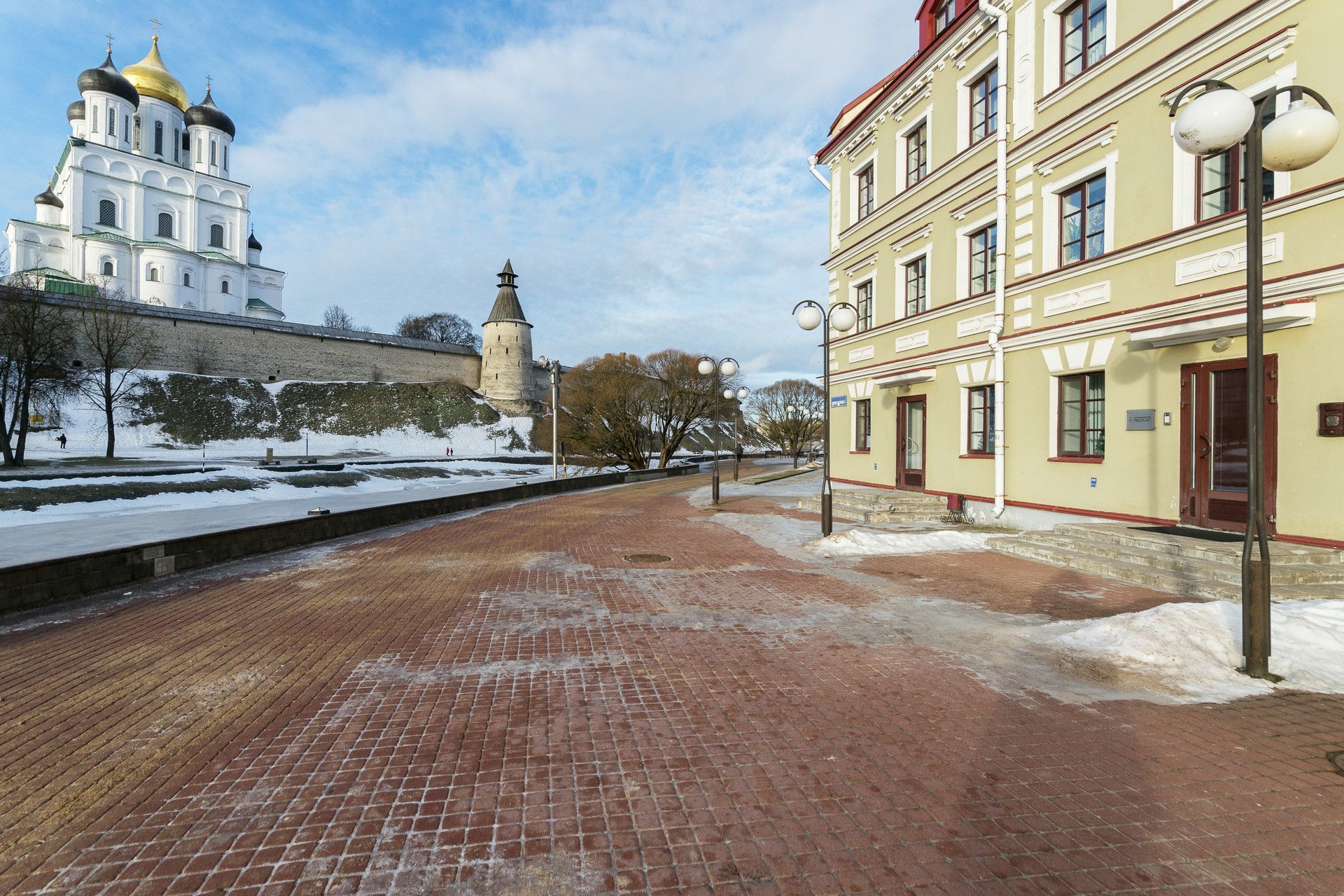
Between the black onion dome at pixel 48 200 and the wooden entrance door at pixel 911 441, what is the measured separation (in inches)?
3392

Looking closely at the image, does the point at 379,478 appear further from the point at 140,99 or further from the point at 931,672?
the point at 140,99

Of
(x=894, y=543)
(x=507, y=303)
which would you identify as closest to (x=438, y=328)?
(x=507, y=303)

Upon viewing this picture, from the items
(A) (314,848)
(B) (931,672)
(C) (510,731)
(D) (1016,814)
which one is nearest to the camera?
(A) (314,848)

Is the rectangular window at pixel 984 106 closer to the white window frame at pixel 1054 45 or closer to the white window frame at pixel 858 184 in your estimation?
the white window frame at pixel 1054 45

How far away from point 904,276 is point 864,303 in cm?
201

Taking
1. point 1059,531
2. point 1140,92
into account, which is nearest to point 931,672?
point 1059,531

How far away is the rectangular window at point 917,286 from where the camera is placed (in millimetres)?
15133

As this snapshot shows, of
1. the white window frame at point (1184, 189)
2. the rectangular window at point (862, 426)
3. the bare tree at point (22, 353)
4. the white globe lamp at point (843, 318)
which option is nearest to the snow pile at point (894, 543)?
the white globe lamp at point (843, 318)

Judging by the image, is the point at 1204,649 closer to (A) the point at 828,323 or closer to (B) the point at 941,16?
(A) the point at 828,323

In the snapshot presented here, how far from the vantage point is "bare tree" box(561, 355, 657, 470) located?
127 ft

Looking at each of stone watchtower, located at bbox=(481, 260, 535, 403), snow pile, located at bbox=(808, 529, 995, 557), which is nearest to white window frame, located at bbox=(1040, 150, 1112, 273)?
snow pile, located at bbox=(808, 529, 995, 557)

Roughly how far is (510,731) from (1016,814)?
9.48 ft

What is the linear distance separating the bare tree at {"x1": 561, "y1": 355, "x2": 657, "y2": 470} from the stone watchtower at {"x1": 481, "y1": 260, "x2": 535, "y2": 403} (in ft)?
99.2

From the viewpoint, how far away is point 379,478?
96.4 ft
